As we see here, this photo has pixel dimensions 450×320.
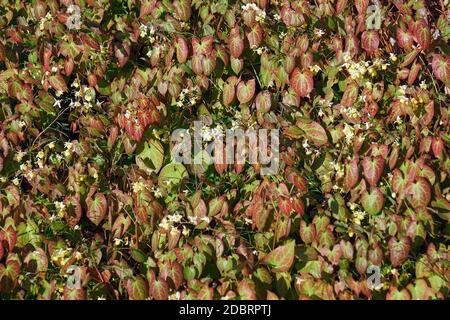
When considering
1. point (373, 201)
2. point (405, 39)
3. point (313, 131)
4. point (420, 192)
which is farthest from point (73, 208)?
point (405, 39)

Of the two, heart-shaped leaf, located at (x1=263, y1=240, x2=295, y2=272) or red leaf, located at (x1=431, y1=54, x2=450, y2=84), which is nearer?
heart-shaped leaf, located at (x1=263, y1=240, x2=295, y2=272)

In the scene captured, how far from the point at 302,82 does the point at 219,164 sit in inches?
17.4

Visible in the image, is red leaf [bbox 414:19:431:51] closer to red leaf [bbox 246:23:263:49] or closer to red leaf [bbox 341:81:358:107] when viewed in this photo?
red leaf [bbox 341:81:358:107]

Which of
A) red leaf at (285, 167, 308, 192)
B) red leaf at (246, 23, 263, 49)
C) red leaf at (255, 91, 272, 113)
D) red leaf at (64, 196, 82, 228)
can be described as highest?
red leaf at (246, 23, 263, 49)

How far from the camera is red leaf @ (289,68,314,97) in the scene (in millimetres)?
2740

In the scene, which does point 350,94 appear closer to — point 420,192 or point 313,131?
point 313,131

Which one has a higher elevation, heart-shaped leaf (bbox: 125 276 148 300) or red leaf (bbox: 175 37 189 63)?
red leaf (bbox: 175 37 189 63)

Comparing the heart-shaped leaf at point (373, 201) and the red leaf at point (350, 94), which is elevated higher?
the red leaf at point (350, 94)

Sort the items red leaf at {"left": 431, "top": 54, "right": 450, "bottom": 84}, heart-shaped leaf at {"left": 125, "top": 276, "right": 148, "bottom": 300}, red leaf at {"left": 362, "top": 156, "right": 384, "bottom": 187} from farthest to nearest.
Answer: red leaf at {"left": 431, "top": 54, "right": 450, "bottom": 84}
red leaf at {"left": 362, "top": 156, "right": 384, "bottom": 187}
heart-shaped leaf at {"left": 125, "top": 276, "right": 148, "bottom": 300}

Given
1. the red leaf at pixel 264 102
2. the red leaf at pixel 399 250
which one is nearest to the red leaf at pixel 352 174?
the red leaf at pixel 399 250

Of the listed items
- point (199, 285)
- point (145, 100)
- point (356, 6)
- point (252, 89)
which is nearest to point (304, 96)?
point (252, 89)

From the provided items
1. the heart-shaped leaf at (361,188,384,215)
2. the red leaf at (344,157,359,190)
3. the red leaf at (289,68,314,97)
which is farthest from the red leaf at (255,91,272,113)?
the heart-shaped leaf at (361,188,384,215)

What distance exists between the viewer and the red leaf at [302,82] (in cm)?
274

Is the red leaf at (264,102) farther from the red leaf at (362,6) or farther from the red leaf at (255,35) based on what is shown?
the red leaf at (362,6)
